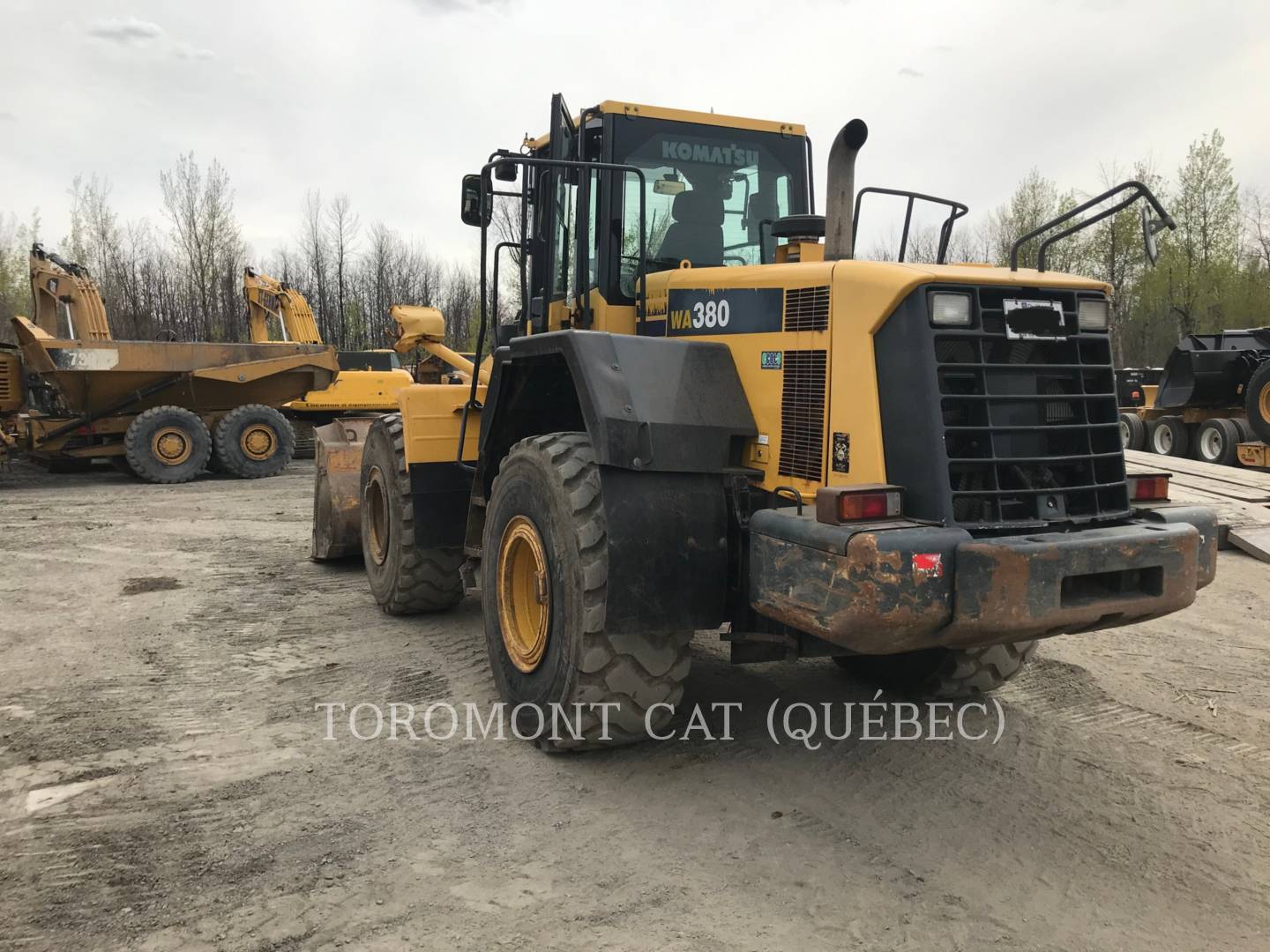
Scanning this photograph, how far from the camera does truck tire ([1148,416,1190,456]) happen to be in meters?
16.5

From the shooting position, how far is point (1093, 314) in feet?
12.2

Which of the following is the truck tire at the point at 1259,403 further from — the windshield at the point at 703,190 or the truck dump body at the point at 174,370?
the truck dump body at the point at 174,370

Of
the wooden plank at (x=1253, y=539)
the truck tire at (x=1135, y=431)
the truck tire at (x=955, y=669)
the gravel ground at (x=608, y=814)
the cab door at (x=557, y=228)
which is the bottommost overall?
the gravel ground at (x=608, y=814)

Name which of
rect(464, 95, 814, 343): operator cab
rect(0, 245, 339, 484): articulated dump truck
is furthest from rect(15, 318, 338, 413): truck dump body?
rect(464, 95, 814, 343): operator cab

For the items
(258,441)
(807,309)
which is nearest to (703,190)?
(807,309)

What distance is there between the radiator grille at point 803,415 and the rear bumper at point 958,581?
0.31 metres

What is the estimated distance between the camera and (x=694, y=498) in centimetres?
Answer: 378

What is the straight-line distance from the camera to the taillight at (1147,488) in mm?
3918

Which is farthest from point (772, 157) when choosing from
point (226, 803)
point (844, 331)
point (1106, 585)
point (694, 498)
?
point (226, 803)

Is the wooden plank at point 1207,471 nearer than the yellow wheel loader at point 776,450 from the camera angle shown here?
No

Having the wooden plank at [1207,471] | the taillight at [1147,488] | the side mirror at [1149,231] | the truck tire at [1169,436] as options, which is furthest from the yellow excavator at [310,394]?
the side mirror at [1149,231]

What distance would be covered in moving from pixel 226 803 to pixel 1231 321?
3746 centimetres

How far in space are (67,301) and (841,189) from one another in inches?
595

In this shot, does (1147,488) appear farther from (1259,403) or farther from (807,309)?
(1259,403)
